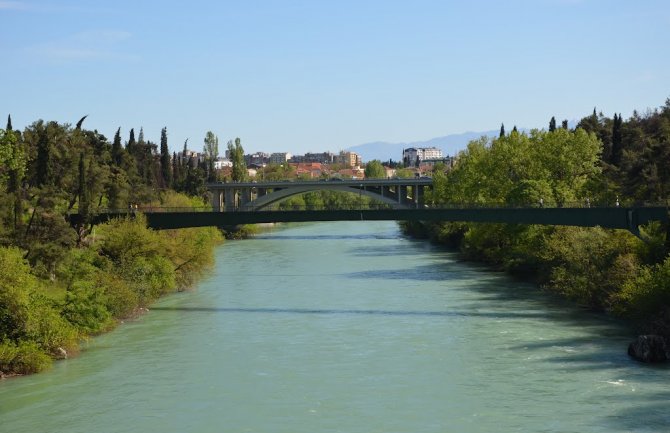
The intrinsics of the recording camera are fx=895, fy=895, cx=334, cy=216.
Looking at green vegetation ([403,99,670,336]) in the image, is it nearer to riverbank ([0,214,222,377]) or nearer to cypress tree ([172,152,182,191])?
riverbank ([0,214,222,377])

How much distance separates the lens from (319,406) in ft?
90.7

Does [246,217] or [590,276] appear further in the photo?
[246,217]

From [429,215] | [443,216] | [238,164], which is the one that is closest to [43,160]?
[429,215]

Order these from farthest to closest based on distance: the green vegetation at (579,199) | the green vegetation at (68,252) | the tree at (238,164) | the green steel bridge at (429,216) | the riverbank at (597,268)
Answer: the tree at (238,164), the green steel bridge at (429,216), the green vegetation at (579,199), the riverbank at (597,268), the green vegetation at (68,252)

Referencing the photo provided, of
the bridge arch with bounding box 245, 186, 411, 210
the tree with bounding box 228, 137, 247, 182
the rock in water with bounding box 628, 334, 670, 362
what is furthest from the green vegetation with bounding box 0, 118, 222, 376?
the tree with bounding box 228, 137, 247, 182

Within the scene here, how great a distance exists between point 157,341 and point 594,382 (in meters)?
17.9

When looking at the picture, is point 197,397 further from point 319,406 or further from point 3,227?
point 3,227

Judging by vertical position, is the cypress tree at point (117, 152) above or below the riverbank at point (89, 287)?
above

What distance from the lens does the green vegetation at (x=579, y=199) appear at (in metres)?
40.5

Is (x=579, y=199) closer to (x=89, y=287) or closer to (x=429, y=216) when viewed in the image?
(x=429, y=216)

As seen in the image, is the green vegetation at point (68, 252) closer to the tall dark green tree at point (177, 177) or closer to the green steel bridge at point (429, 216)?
→ the green steel bridge at point (429, 216)

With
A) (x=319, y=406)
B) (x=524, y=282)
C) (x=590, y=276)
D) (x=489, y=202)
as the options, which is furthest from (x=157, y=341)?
(x=489, y=202)

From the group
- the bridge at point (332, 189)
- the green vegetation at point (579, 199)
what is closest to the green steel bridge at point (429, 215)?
the green vegetation at point (579, 199)

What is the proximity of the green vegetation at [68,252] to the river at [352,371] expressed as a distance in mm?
1152
